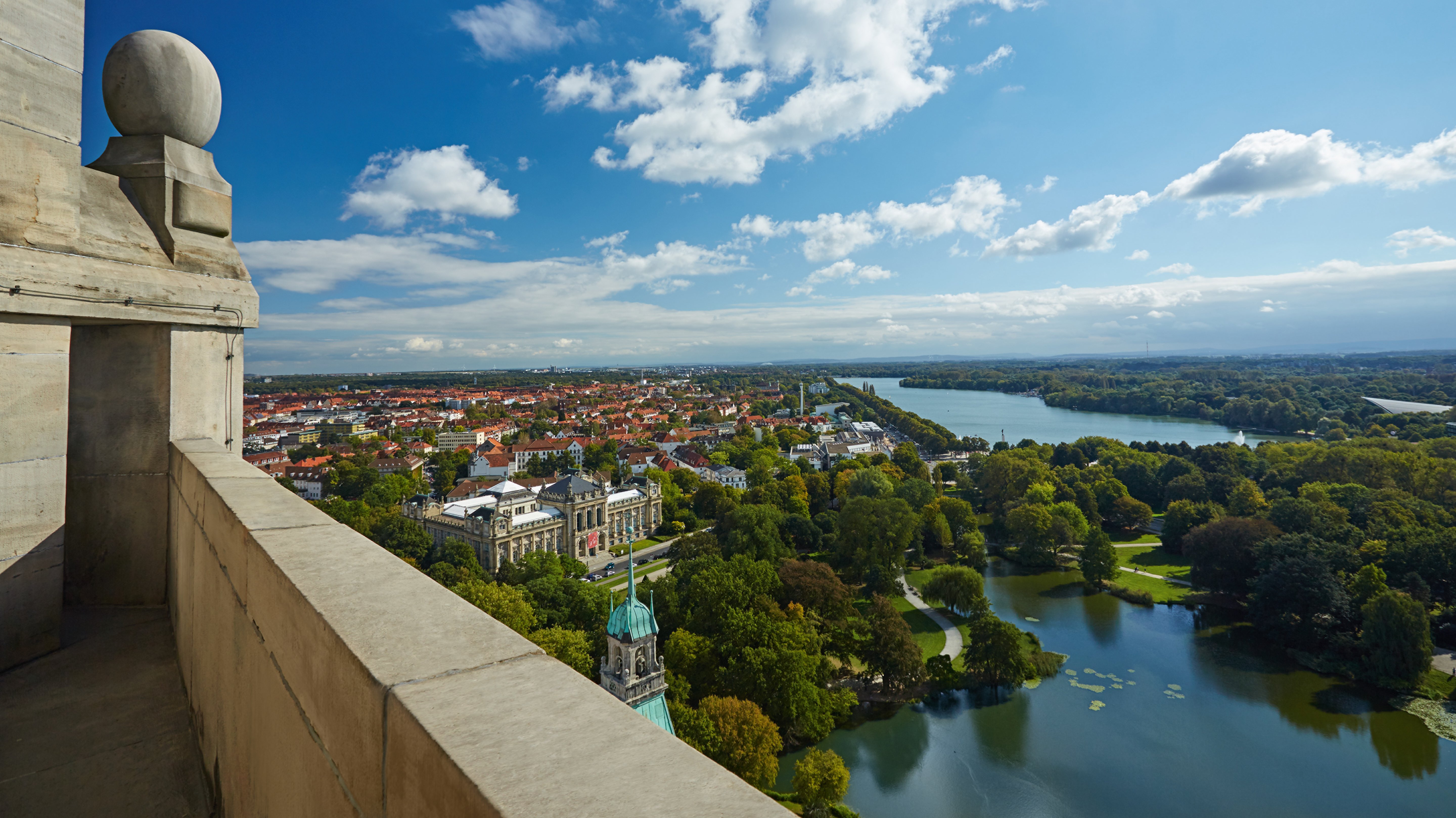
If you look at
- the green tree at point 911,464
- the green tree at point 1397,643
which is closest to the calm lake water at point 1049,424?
the green tree at point 911,464

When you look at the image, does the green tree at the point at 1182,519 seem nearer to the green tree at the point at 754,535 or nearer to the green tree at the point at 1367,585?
the green tree at the point at 1367,585

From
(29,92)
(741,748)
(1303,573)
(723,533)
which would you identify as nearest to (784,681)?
(741,748)

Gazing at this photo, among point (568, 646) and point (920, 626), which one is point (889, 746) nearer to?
point (920, 626)

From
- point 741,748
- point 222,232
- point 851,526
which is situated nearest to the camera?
point 222,232

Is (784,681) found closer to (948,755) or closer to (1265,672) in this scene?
(948,755)

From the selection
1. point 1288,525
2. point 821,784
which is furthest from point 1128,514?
point 821,784
